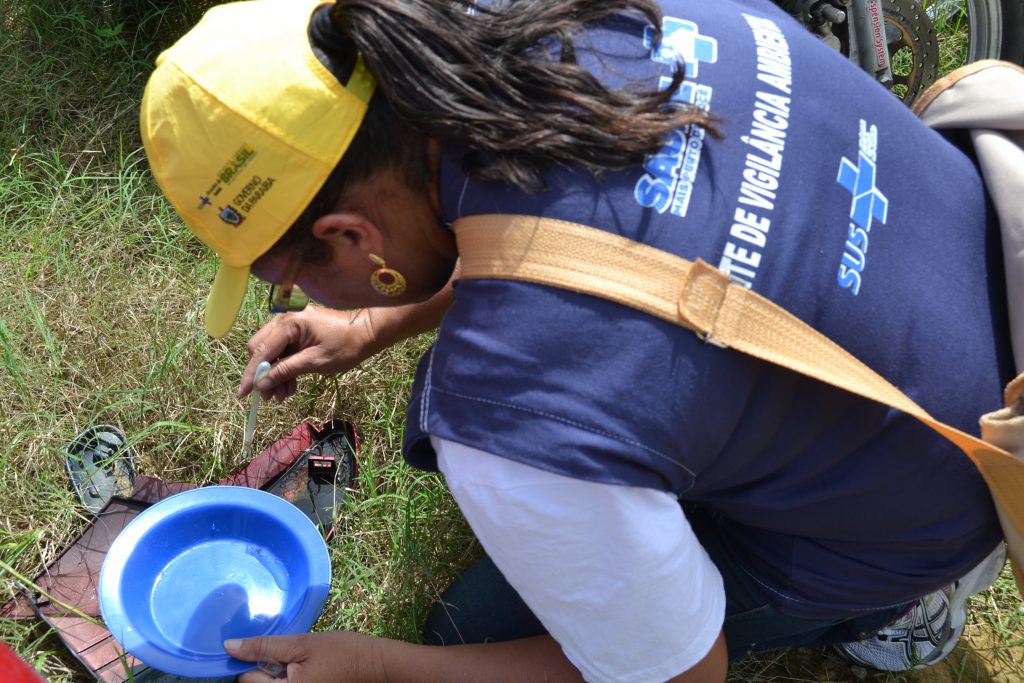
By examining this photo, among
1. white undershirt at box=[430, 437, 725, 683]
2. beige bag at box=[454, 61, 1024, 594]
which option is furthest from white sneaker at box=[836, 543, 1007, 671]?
white undershirt at box=[430, 437, 725, 683]

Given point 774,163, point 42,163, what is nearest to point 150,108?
point 774,163

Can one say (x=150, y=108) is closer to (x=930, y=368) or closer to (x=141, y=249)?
(x=930, y=368)

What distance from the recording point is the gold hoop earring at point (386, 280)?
121 centimetres

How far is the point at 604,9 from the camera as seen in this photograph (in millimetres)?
1070

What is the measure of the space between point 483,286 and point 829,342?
1.29 ft

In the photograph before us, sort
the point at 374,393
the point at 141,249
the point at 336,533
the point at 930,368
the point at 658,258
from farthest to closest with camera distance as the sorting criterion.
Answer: the point at 141,249 < the point at 374,393 < the point at 336,533 < the point at 930,368 < the point at 658,258

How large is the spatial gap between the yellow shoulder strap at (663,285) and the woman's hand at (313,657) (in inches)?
30.4

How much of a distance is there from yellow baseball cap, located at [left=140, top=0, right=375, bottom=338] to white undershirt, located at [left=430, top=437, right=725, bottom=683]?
0.36 meters

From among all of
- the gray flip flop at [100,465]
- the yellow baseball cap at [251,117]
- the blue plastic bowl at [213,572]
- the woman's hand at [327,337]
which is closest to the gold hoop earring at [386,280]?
the yellow baseball cap at [251,117]

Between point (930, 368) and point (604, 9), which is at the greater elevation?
point (604, 9)

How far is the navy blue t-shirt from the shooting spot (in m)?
1.00

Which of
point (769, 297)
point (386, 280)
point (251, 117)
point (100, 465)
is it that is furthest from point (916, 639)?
point (100, 465)

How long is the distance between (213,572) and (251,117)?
1.06 meters

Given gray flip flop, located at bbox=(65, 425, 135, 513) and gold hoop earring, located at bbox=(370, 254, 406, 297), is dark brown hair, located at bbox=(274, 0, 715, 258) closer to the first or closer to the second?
gold hoop earring, located at bbox=(370, 254, 406, 297)
